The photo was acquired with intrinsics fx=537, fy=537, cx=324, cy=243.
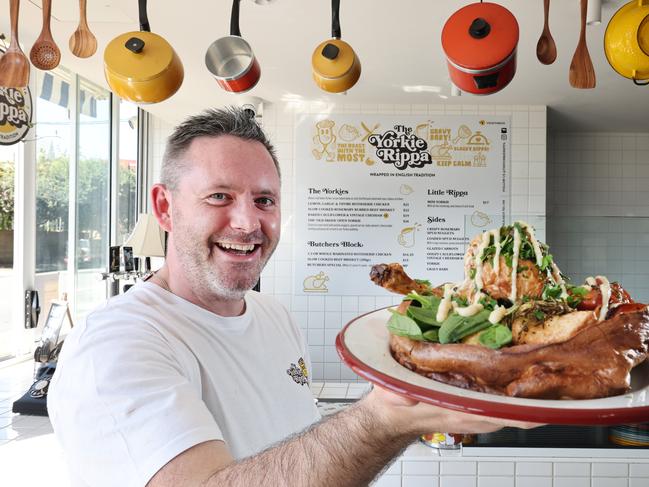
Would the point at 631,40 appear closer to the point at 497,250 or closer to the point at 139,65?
the point at 497,250

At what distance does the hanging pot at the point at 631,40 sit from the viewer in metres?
1.47

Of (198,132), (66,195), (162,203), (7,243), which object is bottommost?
(7,243)

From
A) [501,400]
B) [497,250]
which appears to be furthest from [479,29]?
[501,400]

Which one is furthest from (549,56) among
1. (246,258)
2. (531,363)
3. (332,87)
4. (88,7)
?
(88,7)

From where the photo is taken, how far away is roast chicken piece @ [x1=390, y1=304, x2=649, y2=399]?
53cm

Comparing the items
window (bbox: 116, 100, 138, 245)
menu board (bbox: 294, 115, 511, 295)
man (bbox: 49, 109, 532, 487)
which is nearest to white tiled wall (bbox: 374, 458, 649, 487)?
man (bbox: 49, 109, 532, 487)

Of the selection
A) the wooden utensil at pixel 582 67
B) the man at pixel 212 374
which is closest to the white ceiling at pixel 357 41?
the wooden utensil at pixel 582 67

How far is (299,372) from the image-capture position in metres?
1.15

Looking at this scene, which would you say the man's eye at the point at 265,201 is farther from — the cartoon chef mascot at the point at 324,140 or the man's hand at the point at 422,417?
the cartoon chef mascot at the point at 324,140

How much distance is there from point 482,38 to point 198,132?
2.59 ft

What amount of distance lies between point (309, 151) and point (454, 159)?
3.56ft

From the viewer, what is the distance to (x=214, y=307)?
106 centimetres

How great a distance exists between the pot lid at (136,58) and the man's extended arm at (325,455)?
111 cm

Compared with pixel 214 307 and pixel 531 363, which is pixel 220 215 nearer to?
pixel 214 307
